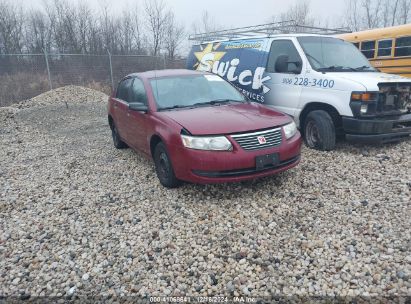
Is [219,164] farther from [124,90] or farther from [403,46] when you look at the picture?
[403,46]

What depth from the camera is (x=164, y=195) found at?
436 cm

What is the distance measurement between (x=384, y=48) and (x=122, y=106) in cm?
893

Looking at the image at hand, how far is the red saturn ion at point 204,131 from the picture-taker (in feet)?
12.7

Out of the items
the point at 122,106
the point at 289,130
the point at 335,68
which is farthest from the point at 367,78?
the point at 122,106

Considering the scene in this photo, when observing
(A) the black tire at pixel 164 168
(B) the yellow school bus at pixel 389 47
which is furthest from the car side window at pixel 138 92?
(B) the yellow school bus at pixel 389 47

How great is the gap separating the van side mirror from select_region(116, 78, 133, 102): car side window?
277 centimetres

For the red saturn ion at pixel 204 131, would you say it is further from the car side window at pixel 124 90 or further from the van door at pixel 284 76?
the van door at pixel 284 76

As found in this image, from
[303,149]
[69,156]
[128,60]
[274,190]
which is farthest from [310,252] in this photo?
[128,60]

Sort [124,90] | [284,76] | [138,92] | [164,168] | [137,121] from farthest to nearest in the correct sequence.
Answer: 1. [284,76]
2. [124,90]
3. [138,92]
4. [137,121]
5. [164,168]

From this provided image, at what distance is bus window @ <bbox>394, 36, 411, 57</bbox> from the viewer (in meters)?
9.82

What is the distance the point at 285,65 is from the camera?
610 cm

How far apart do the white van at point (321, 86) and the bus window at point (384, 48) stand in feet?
15.9

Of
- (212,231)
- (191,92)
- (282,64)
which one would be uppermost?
(282,64)

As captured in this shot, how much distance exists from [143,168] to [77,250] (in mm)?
2322
